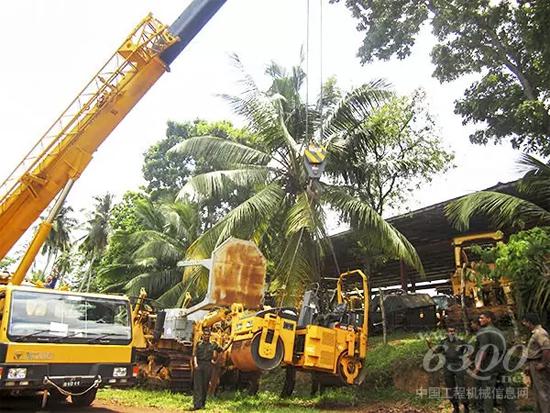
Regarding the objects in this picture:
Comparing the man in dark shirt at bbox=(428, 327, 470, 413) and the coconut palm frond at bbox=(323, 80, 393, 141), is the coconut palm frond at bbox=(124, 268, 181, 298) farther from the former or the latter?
the man in dark shirt at bbox=(428, 327, 470, 413)

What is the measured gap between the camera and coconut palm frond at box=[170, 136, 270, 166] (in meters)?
15.1

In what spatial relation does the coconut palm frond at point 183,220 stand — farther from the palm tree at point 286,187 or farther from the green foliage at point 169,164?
the green foliage at point 169,164

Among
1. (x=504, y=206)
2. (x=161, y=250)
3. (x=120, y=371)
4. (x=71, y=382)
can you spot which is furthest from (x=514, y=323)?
(x=161, y=250)

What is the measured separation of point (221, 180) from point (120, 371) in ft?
23.4

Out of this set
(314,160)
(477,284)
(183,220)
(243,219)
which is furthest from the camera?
(183,220)

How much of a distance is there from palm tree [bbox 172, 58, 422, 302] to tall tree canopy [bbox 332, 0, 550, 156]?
179 cm

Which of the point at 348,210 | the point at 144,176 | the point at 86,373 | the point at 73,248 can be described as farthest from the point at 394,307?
the point at 73,248

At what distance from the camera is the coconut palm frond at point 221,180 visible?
569 inches

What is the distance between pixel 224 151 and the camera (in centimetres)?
1516

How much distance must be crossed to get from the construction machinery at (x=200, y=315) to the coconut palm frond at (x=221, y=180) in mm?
2342

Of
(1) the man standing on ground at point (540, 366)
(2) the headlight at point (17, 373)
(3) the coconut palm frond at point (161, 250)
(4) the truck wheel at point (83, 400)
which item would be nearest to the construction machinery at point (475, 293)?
(1) the man standing on ground at point (540, 366)

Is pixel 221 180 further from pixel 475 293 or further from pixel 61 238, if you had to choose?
pixel 61 238

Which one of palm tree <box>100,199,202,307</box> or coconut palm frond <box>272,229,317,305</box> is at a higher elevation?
palm tree <box>100,199,202,307</box>

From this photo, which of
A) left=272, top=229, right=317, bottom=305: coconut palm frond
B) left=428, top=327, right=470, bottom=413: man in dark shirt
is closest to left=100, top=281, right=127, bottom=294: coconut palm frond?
left=272, top=229, right=317, bottom=305: coconut palm frond
